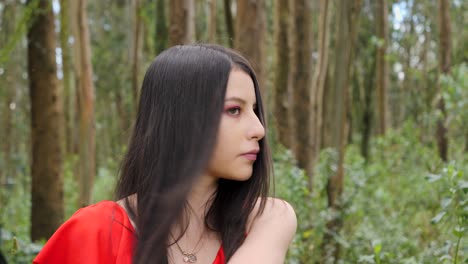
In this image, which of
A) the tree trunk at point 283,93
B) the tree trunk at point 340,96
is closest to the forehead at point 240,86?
the tree trunk at point 340,96

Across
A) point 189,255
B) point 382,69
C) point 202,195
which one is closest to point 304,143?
point 202,195

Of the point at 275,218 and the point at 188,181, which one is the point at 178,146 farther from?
the point at 275,218

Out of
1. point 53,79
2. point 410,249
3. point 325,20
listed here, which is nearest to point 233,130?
point 410,249

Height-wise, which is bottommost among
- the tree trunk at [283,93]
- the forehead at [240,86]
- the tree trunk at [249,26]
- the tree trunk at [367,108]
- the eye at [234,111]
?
the tree trunk at [367,108]

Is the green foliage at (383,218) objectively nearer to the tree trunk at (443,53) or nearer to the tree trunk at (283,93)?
the tree trunk at (443,53)

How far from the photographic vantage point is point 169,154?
6.48 ft

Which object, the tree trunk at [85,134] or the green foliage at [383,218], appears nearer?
the green foliage at [383,218]

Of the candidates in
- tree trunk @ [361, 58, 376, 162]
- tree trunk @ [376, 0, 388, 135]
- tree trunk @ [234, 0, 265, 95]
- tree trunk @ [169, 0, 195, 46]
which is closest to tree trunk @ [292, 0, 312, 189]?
tree trunk @ [234, 0, 265, 95]

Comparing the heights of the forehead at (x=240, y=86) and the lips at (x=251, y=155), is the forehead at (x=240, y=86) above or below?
above

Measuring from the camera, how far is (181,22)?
17.3ft

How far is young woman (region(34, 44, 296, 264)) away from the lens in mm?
1943

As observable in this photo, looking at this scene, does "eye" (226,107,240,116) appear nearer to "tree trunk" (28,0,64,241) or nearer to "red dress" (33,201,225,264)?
"red dress" (33,201,225,264)

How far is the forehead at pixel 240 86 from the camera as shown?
6.61ft

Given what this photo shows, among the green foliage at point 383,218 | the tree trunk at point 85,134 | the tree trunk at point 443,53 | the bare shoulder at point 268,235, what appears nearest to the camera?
the bare shoulder at point 268,235
